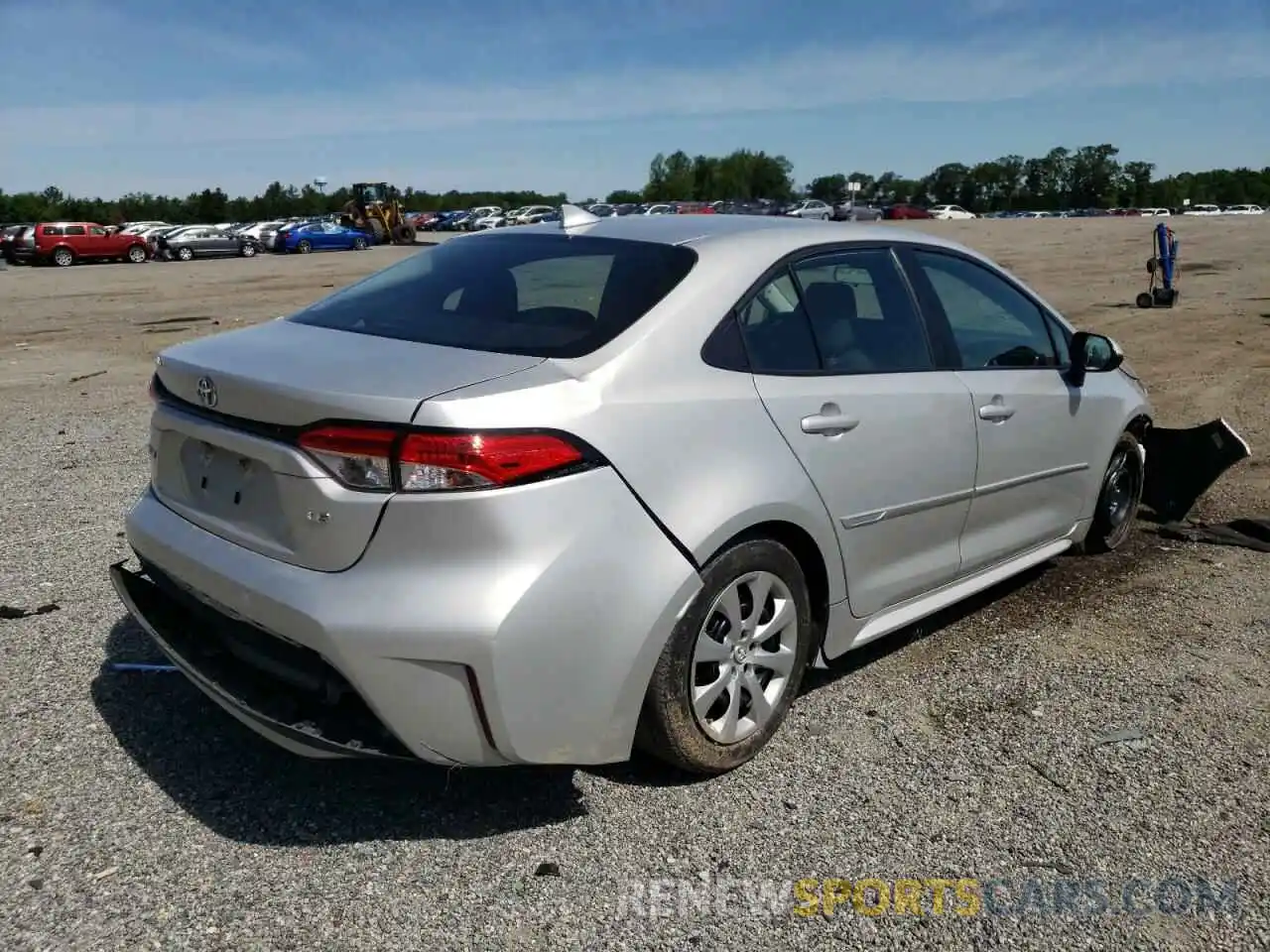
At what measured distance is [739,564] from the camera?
3098mm

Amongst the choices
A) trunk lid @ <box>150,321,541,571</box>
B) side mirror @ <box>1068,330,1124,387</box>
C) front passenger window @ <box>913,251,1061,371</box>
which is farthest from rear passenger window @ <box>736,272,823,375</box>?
side mirror @ <box>1068,330,1124,387</box>

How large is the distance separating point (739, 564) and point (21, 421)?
25.7 feet

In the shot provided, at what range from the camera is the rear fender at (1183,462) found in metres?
5.81

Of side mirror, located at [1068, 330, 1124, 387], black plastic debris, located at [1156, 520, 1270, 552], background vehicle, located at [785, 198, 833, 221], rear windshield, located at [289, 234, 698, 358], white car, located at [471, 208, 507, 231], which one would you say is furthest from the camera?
white car, located at [471, 208, 507, 231]

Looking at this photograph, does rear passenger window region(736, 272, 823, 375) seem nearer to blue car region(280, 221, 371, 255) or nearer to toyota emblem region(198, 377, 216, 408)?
toyota emblem region(198, 377, 216, 408)

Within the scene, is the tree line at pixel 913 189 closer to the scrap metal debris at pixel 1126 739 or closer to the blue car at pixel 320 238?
the blue car at pixel 320 238

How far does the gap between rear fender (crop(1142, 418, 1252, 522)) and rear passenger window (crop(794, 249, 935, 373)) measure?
2449 mm

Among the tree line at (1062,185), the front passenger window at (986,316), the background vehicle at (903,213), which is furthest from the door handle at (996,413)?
the tree line at (1062,185)

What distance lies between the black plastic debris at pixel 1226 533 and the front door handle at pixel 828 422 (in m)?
3.11

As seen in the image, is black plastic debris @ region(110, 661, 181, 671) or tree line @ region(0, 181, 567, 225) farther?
tree line @ region(0, 181, 567, 225)

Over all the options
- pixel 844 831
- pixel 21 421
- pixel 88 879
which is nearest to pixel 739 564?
pixel 844 831

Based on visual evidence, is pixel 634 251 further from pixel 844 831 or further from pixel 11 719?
pixel 11 719

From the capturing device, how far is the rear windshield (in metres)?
3.11

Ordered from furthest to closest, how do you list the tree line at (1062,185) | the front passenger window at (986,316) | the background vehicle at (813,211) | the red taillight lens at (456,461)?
1. the tree line at (1062,185)
2. the background vehicle at (813,211)
3. the front passenger window at (986,316)
4. the red taillight lens at (456,461)
